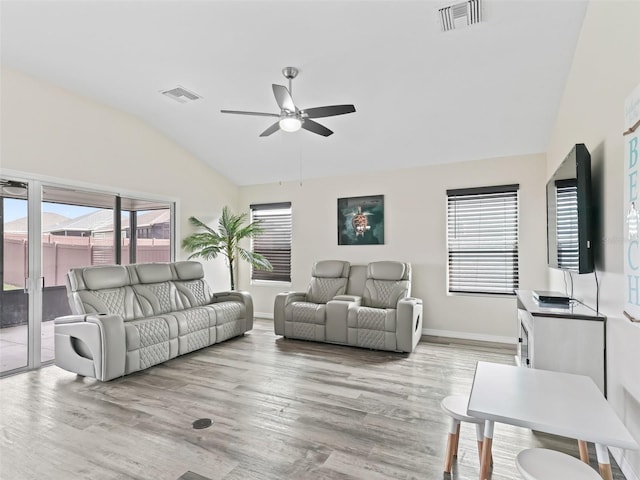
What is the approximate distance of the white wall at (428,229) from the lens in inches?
177

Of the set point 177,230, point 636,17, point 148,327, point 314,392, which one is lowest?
point 314,392

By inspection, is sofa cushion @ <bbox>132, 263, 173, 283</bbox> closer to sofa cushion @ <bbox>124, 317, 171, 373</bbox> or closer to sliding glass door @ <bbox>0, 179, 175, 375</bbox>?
sliding glass door @ <bbox>0, 179, 175, 375</bbox>

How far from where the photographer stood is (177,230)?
549 cm

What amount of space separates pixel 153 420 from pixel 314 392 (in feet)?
4.28

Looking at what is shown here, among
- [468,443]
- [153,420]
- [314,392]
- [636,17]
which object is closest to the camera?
[636,17]

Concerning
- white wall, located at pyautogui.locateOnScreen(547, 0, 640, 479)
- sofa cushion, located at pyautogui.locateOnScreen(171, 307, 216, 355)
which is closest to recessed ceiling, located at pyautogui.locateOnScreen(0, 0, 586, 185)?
white wall, located at pyautogui.locateOnScreen(547, 0, 640, 479)

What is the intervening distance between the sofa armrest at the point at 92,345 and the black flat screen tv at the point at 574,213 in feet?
13.1

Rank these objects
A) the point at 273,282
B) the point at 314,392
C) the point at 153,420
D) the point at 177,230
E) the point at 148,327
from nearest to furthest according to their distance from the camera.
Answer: the point at 153,420 → the point at 314,392 → the point at 148,327 → the point at 177,230 → the point at 273,282

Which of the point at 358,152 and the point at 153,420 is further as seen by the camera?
the point at 358,152

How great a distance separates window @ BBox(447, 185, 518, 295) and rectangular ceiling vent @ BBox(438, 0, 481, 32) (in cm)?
253

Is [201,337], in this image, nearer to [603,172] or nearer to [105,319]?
[105,319]

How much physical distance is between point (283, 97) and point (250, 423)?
2589mm

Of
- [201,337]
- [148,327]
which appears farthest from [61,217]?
[201,337]

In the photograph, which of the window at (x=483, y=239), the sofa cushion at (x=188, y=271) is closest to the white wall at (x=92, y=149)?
the sofa cushion at (x=188, y=271)
